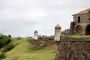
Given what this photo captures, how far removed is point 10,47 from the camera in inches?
2035

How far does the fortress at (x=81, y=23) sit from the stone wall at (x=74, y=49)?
764 centimetres

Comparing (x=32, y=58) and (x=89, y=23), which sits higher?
(x=89, y=23)

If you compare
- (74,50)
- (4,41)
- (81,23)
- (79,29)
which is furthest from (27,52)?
(74,50)

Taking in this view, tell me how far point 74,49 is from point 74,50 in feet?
0.31

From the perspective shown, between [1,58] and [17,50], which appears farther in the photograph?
[17,50]

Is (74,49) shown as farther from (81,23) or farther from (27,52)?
(27,52)

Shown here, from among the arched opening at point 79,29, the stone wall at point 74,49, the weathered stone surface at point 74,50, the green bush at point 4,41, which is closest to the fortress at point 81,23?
the arched opening at point 79,29

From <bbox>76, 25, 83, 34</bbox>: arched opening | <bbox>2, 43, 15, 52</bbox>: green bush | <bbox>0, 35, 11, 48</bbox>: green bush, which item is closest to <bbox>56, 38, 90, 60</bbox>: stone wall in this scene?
<bbox>76, 25, 83, 34</bbox>: arched opening

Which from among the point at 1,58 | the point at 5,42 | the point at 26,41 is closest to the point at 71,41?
the point at 1,58

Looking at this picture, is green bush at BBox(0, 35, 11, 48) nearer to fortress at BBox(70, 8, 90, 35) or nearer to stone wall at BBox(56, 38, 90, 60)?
fortress at BBox(70, 8, 90, 35)

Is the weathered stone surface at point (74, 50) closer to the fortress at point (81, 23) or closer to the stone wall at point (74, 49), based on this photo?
the stone wall at point (74, 49)

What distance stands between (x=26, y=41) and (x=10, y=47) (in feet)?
9.69

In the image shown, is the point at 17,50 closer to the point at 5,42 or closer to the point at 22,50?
the point at 22,50

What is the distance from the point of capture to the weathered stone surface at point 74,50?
27594 millimetres
